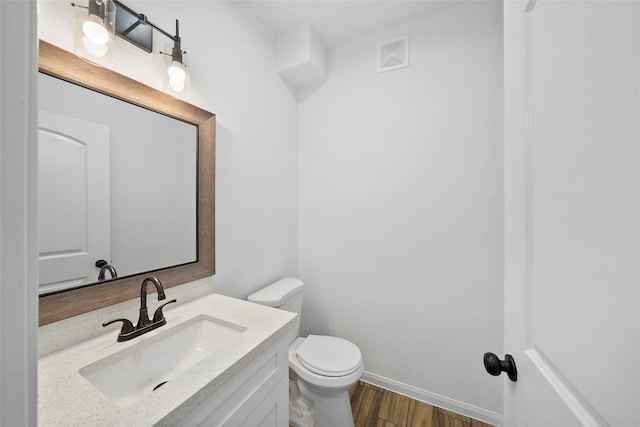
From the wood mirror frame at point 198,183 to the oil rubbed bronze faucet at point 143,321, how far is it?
8 cm

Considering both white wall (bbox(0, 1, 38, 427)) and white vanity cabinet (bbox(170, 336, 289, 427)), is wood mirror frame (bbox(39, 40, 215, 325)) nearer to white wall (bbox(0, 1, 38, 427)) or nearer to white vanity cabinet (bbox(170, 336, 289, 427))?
Result: white vanity cabinet (bbox(170, 336, 289, 427))

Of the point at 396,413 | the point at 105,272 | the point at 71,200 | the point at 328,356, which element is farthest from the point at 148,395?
the point at 396,413

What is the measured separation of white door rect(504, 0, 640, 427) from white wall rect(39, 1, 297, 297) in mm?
1294

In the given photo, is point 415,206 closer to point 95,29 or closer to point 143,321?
point 143,321

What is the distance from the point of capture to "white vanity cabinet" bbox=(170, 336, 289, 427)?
69 centimetres

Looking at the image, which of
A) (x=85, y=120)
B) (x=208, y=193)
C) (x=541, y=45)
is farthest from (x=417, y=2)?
(x=85, y=120)

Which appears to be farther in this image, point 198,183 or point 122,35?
point 198,183

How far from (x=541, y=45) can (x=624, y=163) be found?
33cm

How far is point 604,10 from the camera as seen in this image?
336 millimetres

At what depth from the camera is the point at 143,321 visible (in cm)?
93

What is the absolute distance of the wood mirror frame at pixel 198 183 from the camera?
0.79 meters

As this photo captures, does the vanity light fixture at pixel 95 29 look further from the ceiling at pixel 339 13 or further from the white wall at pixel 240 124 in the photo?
the ceiling at pixel 339 13

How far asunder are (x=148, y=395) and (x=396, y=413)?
5.02ft

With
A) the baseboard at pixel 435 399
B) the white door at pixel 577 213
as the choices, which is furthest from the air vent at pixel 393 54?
the baseboard at pixel 435 399
